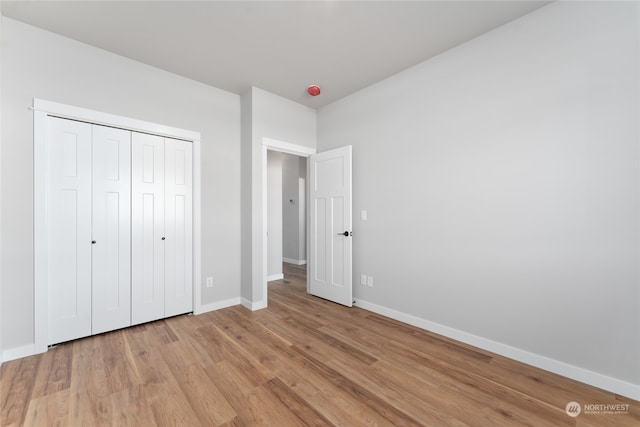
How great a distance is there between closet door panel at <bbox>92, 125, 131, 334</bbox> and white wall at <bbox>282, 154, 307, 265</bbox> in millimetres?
3741

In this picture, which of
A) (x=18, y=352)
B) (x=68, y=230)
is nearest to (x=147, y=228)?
(x=68, y=230)

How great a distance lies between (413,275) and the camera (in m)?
2.78

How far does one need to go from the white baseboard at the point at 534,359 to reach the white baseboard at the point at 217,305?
2009 mm

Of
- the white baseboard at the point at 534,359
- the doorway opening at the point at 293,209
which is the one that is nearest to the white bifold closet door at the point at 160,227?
the doorway opening at the point at 293,209

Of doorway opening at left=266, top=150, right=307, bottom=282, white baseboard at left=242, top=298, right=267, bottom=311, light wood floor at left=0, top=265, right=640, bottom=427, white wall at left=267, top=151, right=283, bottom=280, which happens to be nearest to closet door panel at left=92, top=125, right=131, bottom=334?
light wood floor at left=0, top=265, right=640, bottom=427

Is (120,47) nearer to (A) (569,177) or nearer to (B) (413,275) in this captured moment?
(B) (413,275)

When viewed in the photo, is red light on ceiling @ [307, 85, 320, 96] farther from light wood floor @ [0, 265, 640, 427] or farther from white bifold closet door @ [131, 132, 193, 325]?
light wood floor @ [0, 265, 640, 427]

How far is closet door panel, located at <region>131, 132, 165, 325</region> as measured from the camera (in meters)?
2.68

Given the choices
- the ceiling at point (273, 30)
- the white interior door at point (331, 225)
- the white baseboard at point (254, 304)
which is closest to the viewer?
the ceiling at point (273, 30)

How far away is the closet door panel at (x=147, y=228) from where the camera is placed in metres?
2.68

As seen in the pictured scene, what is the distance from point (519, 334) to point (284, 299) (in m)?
2.63

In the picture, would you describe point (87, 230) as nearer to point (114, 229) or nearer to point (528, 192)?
point (114, 229)

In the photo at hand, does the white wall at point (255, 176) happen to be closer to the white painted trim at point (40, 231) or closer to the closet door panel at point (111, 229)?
the closet door panel at point (111, 229)

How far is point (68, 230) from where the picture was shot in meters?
2.33
